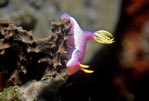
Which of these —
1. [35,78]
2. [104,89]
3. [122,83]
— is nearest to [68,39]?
[35,78]

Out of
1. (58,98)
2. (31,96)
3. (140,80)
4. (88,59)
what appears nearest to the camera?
(31,96)

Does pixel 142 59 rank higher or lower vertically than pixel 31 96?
lower

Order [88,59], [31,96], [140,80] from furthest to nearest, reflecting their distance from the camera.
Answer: [140,80], [88,59], [31,96]

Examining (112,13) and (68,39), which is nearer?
(68,39)

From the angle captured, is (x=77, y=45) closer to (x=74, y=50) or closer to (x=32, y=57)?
(x=74, y=50)

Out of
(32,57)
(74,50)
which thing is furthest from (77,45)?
(32,57)

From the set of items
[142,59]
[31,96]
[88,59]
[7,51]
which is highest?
[7,51]

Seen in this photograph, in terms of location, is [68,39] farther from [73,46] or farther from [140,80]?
[140,80]
